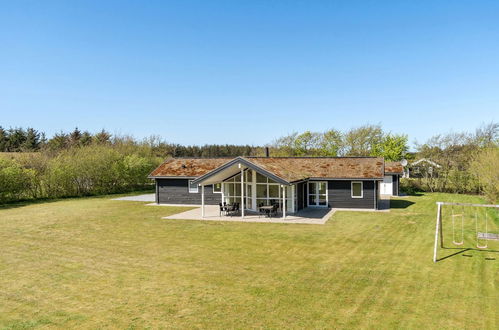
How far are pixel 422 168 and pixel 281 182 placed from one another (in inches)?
1012

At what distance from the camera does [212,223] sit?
17.2m

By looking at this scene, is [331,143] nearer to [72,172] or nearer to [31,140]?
[72,172]

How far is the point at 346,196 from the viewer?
2184 cm

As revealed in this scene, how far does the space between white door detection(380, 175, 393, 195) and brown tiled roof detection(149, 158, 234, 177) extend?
49.6ft

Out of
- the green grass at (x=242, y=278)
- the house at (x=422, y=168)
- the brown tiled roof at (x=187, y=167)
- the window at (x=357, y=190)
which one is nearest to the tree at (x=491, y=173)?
the green grass at (x=242, y=278)

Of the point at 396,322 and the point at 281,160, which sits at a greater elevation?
the point at 281,160

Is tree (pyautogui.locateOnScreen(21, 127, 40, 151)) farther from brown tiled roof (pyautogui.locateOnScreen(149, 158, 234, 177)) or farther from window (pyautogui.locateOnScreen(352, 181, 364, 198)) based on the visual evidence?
window (pyautogui.locateOnScreen(352, 181, 364, 198))

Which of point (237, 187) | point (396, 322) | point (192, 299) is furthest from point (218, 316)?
point (237, 187)

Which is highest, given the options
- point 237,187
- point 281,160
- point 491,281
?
point 281,160

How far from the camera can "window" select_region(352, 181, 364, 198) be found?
21.6m

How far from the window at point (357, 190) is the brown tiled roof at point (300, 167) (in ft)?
2.19

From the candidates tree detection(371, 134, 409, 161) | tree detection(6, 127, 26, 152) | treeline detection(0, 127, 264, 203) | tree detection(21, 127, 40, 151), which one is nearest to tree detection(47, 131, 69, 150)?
tree detection(21, 127, 40, 151)

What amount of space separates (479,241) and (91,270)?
557 inches

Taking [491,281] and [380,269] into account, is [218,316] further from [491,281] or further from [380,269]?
[491,281]
